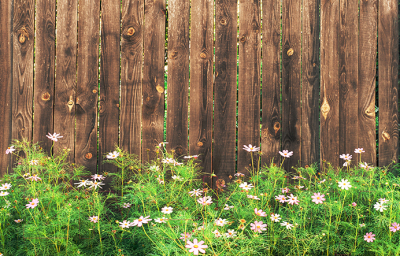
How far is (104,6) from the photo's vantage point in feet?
7.23

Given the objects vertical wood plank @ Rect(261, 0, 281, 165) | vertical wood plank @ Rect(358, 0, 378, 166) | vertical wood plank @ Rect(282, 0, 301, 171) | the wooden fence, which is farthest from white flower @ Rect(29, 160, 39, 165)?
vertical wood plank @ Rect(358, 0, 378, 166)

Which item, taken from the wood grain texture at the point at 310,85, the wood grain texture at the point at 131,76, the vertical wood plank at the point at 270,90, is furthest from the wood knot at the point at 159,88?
the wood grain texture at the point at 310,85

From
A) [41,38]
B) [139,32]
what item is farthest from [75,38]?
[139,32]

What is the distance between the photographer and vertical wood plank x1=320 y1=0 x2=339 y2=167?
225cm

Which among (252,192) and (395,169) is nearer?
(252,192)

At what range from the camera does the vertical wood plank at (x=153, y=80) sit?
7.18 ft

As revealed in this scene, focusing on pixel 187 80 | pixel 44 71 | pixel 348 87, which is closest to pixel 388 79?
pixel 348 87

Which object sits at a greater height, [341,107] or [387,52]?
[387,52]

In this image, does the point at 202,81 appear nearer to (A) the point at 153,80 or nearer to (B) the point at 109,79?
(A) the point at 153,80

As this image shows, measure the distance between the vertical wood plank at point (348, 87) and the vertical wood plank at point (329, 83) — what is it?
45 millimetres

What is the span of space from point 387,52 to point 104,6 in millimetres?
2416

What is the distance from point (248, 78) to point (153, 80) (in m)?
0.78

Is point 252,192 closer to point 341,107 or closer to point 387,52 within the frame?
point 341,107

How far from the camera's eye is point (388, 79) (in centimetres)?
231
